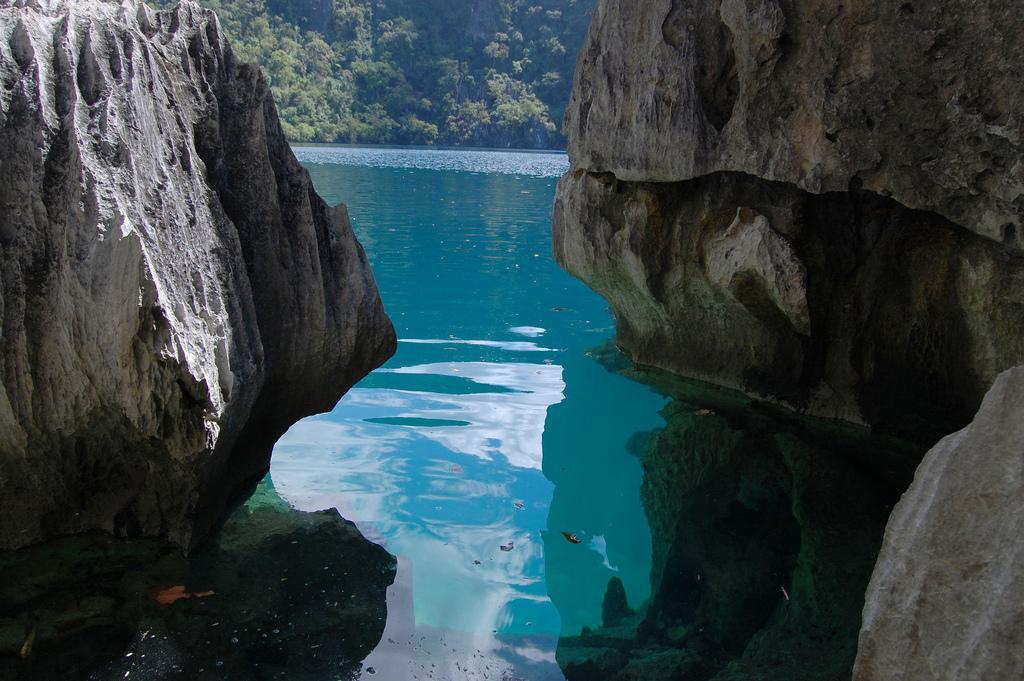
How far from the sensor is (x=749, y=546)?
15.6 ft

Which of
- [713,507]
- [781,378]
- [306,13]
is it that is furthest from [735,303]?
[306,13]

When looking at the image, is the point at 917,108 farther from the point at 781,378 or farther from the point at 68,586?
the point at 68,586

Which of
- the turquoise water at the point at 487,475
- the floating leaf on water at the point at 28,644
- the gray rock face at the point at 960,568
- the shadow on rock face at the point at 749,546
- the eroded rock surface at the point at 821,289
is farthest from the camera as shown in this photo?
the eroded rock surface at the point at 821,289

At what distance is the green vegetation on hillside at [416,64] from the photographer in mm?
73000

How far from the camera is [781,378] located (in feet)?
21.9

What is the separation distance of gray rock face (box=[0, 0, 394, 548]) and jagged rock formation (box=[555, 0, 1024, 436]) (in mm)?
2952

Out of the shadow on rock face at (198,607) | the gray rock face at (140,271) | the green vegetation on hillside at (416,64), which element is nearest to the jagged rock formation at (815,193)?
the gray rock face at (140,271)

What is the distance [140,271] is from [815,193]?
433 centimetres

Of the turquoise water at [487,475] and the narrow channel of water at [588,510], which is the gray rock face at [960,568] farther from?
the turquoise water at [487,475]

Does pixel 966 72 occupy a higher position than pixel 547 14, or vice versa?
pixel 547 14

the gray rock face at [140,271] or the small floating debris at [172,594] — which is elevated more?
the gray rock face at [140,271]

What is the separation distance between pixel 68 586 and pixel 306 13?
87631mm

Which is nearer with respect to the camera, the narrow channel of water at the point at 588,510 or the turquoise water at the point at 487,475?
the narrow channel of water at the point at 588,510

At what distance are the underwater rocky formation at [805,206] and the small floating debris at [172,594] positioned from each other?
72.4 inches
